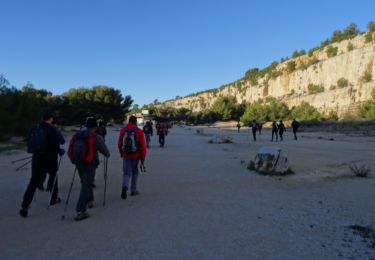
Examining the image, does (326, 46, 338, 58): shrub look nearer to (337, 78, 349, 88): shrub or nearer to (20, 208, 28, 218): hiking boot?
(337, 78, 349, 88): shrub

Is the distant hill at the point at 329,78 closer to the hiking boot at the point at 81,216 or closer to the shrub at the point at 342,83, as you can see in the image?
the shrub at the point at 342,83

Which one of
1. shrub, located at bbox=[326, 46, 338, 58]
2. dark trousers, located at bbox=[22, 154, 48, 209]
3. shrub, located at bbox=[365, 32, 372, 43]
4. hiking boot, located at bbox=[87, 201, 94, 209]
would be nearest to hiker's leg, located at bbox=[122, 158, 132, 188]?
hiking boot, located at bbox=[87, 201, 94, 209]

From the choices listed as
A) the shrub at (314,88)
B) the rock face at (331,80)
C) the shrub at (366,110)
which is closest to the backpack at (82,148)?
the shrub at (366,110)

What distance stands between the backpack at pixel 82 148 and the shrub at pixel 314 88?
96246 millimetres

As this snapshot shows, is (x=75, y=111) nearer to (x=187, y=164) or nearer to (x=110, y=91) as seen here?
(x=110, y=91)

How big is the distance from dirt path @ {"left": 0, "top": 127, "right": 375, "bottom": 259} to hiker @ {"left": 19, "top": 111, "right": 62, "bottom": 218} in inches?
16.3

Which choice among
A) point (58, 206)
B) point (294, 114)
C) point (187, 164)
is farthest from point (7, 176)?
point (294, 114)

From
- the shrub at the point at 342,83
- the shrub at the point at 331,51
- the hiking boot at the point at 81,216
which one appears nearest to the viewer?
the hiking boot at the point at 81,216

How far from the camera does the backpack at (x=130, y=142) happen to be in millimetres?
7293

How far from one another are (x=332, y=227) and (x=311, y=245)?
3.23 ft

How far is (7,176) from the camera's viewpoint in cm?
1046

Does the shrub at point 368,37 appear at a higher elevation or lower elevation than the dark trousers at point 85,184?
higher

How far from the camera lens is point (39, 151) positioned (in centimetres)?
609

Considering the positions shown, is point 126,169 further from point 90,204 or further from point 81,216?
point 81,216
